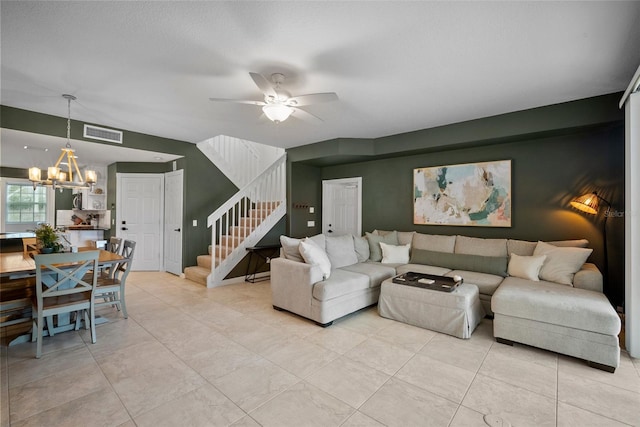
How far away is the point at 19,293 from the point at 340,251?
3.77 metres

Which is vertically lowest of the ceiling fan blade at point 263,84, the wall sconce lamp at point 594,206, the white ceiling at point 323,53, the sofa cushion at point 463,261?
the sofa cushion at point 463,261

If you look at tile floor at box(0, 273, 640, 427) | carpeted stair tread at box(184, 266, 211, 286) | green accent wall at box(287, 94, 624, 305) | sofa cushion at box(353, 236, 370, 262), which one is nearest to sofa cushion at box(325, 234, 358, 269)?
sofa cushion at box(353, 236, 370, 262)

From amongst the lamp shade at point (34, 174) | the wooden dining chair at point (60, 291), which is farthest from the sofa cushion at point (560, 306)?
the lamp shade at point (34, 174)

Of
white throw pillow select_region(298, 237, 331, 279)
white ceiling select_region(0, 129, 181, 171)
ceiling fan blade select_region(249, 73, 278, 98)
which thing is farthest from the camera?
white ceiling select_region(0, 129, 181, 171)

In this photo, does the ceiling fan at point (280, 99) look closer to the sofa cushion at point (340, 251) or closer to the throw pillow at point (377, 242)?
the sofa cushion at point (340, 251)

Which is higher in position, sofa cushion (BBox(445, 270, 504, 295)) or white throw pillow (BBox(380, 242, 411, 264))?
white throw pillow (BBox(380, 242, 411, 264))

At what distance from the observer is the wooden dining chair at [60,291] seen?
8.42 feet

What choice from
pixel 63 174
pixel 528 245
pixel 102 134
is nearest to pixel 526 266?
pixel 528 245

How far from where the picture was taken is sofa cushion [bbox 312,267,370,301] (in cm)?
330

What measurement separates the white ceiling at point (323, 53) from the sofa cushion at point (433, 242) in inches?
75.0

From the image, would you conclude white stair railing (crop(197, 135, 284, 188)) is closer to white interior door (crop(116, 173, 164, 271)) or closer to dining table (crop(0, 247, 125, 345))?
white interior door (crop(116, 173, 164, 271))

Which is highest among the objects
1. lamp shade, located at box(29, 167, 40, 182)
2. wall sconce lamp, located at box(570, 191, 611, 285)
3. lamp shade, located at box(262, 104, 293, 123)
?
lamp shade, located at box(262, 104, 293, 123)

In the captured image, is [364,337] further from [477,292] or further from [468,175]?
[468,175]

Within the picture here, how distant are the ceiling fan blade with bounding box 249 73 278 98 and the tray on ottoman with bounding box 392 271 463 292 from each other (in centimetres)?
254
